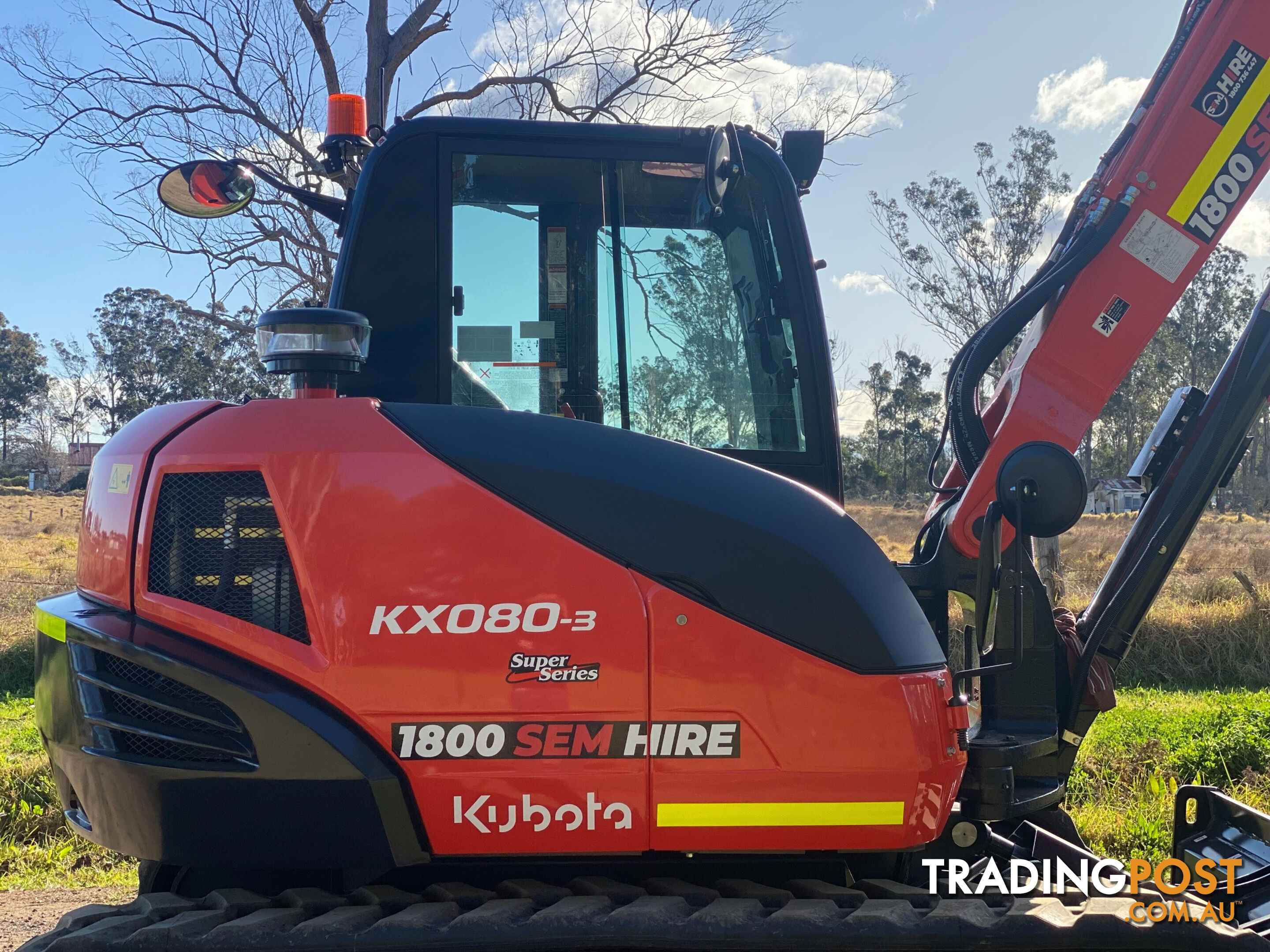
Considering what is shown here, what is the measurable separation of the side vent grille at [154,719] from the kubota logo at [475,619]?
408 mm

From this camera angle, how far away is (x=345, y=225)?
2.90m

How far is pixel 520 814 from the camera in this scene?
6.89ft

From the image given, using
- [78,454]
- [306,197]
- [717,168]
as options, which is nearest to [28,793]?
[306,197]

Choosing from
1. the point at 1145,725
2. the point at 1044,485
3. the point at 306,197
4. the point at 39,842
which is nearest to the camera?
the point at 1044,485

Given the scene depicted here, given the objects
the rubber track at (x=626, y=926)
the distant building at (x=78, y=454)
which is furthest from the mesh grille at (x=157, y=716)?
the distant building at (x=78, y=454)

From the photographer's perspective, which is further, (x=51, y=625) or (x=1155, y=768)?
(x=1155, y=768)

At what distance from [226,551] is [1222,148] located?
3142 millimetres

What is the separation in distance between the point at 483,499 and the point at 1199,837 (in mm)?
2558

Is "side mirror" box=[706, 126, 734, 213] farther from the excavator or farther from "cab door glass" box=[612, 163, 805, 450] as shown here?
"cab door glass" box=[612, 163, 805, 450]

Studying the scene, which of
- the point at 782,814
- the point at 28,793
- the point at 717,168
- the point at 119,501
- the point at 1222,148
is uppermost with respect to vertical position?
the point at 1222,148

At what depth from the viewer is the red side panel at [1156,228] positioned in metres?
3.00

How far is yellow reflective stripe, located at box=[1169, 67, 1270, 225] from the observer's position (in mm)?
2986

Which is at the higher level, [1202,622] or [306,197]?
[306,197]

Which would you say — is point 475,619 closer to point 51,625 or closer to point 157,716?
point 157,716
